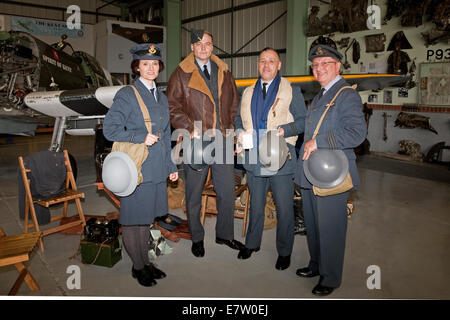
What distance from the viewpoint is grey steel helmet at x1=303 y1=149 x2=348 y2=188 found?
2.04 meters

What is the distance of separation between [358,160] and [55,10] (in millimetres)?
14255

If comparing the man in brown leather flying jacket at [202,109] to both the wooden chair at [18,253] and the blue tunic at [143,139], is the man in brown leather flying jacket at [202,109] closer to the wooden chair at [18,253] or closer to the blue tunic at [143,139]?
the blue tunic at [143,139]

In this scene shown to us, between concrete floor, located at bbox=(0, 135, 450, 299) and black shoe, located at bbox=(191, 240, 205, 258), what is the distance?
52 millimetres

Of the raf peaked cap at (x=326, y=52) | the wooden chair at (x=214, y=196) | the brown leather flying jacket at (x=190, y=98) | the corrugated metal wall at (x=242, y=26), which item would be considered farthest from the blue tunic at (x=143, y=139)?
the corrugated metal wall at (x=242, y=26)

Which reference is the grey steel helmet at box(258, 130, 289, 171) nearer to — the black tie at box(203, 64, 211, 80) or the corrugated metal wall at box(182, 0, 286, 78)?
the black tie at box(203, 64, 211, 80)

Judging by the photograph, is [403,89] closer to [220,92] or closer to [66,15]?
[220,92]

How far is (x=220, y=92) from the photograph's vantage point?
9.09 feet

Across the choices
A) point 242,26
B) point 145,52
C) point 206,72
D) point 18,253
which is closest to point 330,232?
point 206,72

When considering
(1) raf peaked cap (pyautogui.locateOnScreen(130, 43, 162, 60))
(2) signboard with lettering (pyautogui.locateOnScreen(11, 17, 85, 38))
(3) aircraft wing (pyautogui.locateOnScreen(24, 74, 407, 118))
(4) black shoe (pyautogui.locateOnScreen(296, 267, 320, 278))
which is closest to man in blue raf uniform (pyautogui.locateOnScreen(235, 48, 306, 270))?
(4) black shoe (pyautogui.locateOnScreen(296, 267, 320, 278))

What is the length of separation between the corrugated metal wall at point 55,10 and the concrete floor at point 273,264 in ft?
42.7

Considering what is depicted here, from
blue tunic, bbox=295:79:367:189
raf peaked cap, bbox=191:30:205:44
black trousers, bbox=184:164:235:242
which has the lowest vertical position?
black trousers, bbox=184:164:235:242

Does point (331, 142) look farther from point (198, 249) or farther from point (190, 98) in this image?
point (198, 249)

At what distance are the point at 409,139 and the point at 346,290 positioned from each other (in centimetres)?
617

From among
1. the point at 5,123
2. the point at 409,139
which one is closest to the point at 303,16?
the point at 409,139
